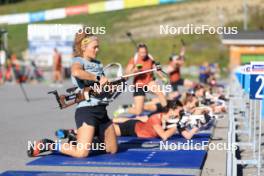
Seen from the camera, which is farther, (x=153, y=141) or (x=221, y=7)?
(x=221, y=7)

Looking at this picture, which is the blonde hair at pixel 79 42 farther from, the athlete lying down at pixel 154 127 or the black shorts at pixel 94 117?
the athlete lying down at pixel 154 127

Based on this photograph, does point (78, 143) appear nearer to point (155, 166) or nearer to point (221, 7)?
point (155, 166)

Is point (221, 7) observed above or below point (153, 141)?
above

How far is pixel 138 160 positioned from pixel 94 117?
2.97 feet

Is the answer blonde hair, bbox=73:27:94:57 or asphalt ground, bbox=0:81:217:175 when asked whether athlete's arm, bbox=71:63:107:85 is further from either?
asphalt ground, bbox=0:81:217:175

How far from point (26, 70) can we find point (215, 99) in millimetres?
25933

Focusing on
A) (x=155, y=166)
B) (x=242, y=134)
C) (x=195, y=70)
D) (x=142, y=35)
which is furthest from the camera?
(x=142, y=35)

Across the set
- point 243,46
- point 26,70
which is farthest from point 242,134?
point 26,70

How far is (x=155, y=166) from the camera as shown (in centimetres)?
959

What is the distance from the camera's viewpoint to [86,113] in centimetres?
1042

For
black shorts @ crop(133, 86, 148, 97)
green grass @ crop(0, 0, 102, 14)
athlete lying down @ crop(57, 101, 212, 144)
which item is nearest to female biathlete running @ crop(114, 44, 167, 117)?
black shorts @ crop(133, 86, 148, 97)

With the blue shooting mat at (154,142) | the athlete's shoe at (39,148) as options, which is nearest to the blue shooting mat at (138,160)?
the athlete's shoe at (39,148)

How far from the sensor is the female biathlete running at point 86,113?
1032 cm

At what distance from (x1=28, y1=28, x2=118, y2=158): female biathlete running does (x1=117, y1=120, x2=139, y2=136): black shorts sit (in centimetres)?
192
